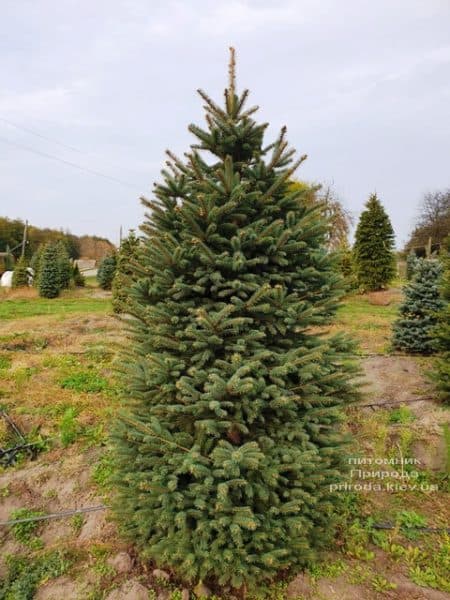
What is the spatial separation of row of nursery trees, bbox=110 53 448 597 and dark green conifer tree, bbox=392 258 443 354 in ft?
19.1

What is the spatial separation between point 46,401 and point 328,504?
17.0 ft

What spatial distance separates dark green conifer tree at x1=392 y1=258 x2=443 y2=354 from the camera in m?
8.44

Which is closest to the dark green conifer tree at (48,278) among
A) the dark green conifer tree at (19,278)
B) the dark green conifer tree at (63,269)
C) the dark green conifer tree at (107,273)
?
the dark green conifer tree at (63,269)

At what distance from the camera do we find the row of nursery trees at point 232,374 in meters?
2.81

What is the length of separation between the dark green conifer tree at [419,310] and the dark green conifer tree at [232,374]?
5852 millimetres

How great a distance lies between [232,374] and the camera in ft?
9.62

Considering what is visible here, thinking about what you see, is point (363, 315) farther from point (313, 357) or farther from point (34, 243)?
point (34, 243)

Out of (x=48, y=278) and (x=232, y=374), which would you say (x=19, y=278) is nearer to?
(x=48, y=278)

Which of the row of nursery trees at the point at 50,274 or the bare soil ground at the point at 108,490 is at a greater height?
the row of nursery trees at the point at 50,274

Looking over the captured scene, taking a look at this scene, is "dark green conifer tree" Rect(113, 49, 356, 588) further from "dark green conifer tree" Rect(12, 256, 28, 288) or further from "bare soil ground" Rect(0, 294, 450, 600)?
"dark green conifer tree" Rect(12, 256, 28, 288)

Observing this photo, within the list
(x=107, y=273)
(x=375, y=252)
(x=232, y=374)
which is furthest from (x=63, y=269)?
(x=232, y=374)

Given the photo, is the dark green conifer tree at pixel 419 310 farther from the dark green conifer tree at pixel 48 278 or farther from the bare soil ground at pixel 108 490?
the dark green conifer tree at pixel 48 278

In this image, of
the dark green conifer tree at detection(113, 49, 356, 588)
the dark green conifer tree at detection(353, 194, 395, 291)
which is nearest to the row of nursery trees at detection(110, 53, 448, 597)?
the dark green conifer tree at detection(113, 49, 356, 588)

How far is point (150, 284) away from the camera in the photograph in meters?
3.34
